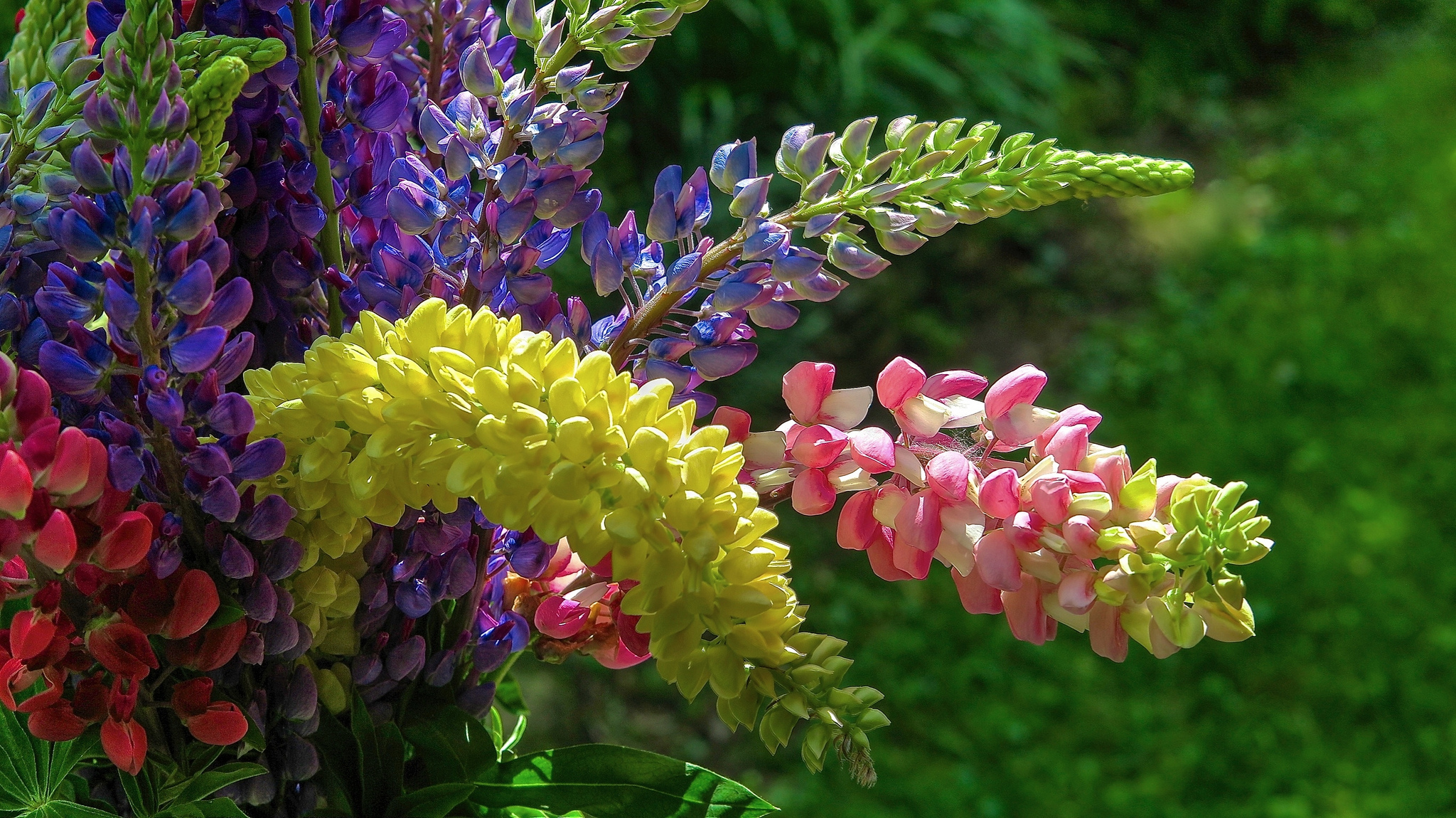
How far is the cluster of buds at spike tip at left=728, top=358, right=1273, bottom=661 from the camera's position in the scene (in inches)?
15.3

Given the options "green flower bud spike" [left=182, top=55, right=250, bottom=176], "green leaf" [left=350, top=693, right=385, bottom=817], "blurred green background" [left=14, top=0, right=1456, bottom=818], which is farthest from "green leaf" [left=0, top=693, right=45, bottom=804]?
"blurred green background" [left=14, top=0, right=1456, bottom=818]

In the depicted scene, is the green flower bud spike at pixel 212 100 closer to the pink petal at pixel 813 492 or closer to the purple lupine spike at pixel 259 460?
the purple lupine spike at pixel 259 460

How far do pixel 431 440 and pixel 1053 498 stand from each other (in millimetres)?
197

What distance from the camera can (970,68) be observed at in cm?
278

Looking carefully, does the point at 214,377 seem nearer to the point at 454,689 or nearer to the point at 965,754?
the point at 454,689

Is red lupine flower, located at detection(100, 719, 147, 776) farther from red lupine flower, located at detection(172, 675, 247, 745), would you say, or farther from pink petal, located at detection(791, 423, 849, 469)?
pink petal, located at detection(791, 423, 849, 469)

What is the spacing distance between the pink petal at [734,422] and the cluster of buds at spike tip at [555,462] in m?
0.06

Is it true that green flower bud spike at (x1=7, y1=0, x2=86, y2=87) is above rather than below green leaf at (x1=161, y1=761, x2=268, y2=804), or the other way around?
above

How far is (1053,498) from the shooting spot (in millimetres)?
392

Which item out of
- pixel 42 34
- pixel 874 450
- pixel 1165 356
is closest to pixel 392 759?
pixel 874 450

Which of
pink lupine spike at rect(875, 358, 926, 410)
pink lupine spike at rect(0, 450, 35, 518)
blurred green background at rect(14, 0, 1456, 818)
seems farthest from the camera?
blurred green background at rect(14, 0, 1456, 818)

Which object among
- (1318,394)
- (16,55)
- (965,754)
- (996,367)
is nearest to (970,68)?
(996,367)

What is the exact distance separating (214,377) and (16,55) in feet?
0.80

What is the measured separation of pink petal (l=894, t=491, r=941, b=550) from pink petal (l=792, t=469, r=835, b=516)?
3 cm
